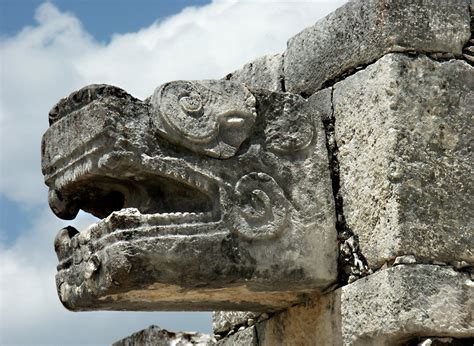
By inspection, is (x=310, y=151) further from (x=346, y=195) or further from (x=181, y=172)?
(x=181, y=172)

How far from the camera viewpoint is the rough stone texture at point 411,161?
15.6 feet

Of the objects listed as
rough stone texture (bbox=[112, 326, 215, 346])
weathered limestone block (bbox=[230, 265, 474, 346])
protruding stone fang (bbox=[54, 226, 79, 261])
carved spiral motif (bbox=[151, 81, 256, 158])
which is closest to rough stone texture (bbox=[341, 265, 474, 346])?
weathered limestone block (bbox=[230, 265, 474, 346])

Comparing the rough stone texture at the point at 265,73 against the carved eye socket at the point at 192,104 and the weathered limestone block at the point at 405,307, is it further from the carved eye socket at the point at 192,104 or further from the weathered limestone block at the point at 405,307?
the weathered limestone block at the point at 405,307

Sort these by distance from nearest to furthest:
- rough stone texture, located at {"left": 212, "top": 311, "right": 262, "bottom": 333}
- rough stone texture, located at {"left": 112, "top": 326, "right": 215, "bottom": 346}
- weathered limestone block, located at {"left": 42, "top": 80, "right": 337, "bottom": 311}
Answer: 1. weathered limestone block, located at {"left": 42, "top": 80, "right": 337, "bottom": 311}
2. rough stone texture, located at {"left": 212, "top": 311, "right": 262, "bottom": 333}
3. rough stone texture, located at {"left": 112, "top": 326, "right": 215, "bottom": 346}

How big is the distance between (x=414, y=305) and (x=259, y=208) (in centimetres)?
78

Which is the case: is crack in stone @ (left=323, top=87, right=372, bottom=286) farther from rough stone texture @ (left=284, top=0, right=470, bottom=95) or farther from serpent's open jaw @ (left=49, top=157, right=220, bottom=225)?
serpent's open jaw @ (left=49, top=157, right=220, bottom=225)

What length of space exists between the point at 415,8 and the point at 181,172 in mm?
1255

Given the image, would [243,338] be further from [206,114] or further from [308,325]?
[206,114]

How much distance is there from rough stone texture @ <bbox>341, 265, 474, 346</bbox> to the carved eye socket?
1.02 metres

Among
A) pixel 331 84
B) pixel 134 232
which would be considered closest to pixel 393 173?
pixel 331 84

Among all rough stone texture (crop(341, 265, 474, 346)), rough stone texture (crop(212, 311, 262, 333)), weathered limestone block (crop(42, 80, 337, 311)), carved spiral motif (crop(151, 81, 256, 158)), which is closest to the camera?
rough stone texture (crop(341, 265, 474, 346))

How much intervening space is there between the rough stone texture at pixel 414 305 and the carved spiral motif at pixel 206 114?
0.86 metres

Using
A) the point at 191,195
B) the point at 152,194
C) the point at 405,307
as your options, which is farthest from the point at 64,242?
the point at 405,307

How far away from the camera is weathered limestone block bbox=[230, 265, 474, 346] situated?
4.59 m
